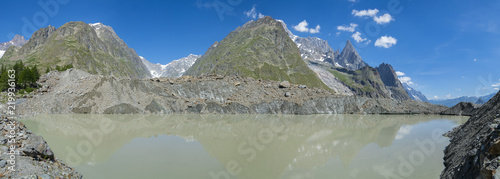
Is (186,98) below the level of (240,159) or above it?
above

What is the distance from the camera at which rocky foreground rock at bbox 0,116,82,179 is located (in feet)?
25.8

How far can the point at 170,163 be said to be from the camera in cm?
1310

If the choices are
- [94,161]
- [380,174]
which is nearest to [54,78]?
[94,161]

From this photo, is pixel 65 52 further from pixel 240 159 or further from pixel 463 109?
pixel 463 109

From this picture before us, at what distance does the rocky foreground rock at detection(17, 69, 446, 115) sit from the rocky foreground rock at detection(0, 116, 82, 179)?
39.3 metres

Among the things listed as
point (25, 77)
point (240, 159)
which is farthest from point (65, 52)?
point (240, 159)

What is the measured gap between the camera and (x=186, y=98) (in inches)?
2251

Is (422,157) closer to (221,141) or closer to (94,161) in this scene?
(221,141)

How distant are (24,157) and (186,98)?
1927 inches

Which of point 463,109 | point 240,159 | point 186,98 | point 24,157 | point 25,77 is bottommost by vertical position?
point 240,159

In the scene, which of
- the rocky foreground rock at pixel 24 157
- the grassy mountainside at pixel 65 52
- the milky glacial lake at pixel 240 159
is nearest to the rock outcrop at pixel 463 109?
the milky glacial lake at pixel 240 159

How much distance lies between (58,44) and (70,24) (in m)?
44.2

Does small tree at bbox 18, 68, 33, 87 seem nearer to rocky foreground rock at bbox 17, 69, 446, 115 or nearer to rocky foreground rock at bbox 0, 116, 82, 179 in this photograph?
rocky foreground rock at bbox 17, 69, 446, 115

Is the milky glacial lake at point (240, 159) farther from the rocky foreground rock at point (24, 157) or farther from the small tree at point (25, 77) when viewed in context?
the small tree at point (25, 77)
